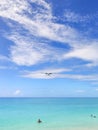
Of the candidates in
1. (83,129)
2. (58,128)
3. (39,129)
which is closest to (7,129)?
(39,129)

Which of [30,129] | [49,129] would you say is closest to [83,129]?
[49,129]

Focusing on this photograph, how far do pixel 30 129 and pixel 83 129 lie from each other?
504cm

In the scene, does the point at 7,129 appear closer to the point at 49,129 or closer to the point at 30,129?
the point at 30,129

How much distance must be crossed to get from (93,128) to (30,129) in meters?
6.14

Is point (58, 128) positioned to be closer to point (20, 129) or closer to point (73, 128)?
point (73, 128)

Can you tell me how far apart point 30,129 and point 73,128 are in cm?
416

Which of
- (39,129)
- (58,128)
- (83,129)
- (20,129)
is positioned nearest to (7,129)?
(20,129)

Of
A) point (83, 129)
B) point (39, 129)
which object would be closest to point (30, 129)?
point (39, 129)

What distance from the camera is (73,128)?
25.5 meters

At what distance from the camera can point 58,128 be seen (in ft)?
83.9

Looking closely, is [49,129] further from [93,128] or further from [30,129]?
[93,128]

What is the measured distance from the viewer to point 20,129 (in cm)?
2516

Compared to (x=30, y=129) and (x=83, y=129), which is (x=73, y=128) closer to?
(x=83, y=129)

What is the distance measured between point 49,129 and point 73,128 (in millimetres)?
2383
